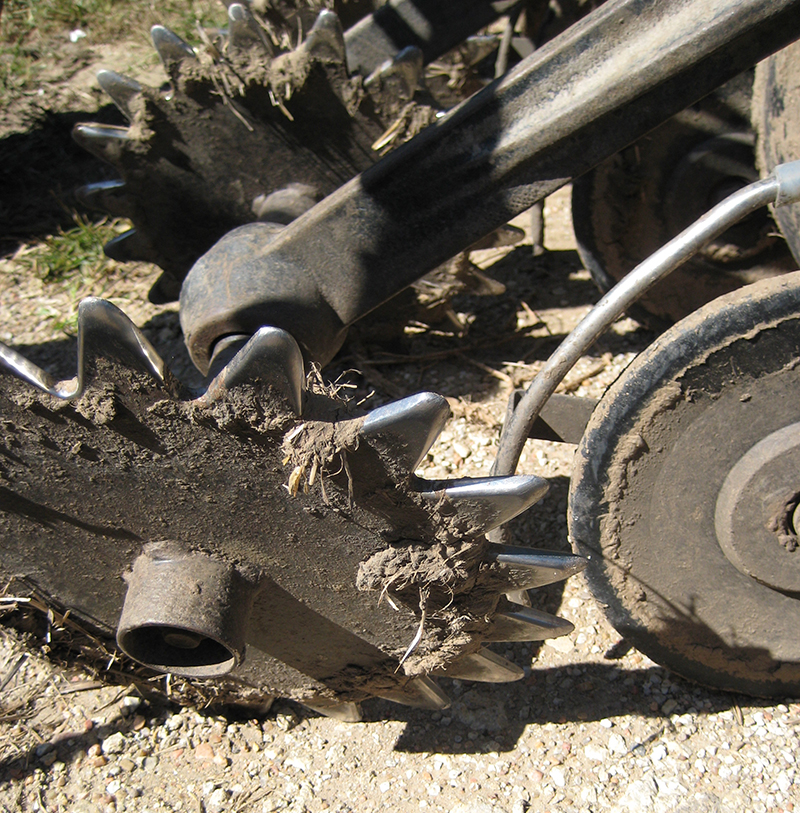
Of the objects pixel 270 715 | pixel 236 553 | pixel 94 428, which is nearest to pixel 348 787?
pixel 270 715

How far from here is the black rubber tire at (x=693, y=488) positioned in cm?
146

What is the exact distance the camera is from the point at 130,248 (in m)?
2.67

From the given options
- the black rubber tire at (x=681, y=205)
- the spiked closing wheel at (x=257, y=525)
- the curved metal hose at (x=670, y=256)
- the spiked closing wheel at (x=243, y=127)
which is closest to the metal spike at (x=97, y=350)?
the spiked closing wheel at (x=257, y=525)

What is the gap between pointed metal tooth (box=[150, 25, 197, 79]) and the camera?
230cm

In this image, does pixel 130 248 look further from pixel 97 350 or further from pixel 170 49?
pixel 97 350

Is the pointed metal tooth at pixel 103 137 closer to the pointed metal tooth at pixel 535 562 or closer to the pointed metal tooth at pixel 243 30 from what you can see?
the pointed metal tooth at pixel 243 30

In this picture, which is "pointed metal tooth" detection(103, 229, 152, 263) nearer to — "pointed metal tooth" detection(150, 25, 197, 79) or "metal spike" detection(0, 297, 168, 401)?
"pointed metal tooth" detection(150, 25, 197, 79)

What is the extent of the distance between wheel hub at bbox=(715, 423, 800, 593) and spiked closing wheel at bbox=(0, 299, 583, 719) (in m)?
0.37

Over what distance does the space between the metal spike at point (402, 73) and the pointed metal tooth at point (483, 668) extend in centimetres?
171

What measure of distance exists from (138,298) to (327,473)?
266 centimetres

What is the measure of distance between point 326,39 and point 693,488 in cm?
168

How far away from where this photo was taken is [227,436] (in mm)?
1351

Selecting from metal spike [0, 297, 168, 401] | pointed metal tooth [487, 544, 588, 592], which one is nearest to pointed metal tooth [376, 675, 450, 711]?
pointed metal tooth [487, 544, 588, 592]

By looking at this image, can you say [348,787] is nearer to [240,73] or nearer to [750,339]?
[750,339]
